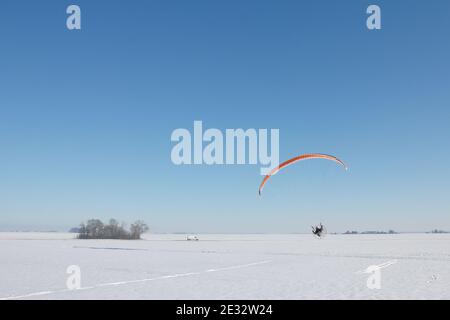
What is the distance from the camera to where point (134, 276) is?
64.4 ft

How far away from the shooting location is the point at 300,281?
17812 mm

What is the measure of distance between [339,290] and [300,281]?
273 cm
